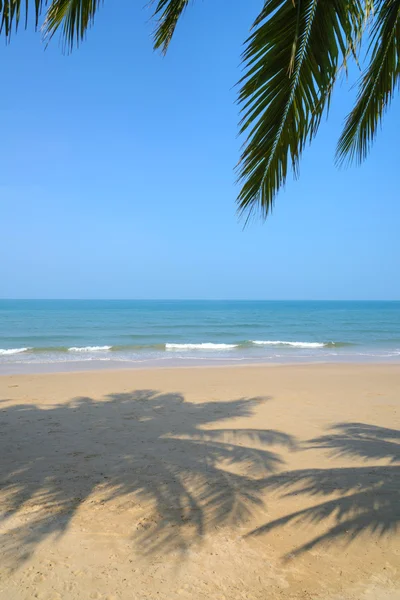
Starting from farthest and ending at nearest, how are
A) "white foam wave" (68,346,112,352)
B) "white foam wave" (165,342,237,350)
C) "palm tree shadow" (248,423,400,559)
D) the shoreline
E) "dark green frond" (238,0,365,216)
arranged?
"white foam wave" (165,342,237,350), "white foam wave" (68,346,112,352), the shoreline, "palm tree shadow" (248,423,400,559), "dark green frond" (238,0,365,216)

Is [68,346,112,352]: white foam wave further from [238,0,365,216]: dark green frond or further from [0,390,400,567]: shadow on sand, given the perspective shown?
[238,0,365,216]: dark green frond

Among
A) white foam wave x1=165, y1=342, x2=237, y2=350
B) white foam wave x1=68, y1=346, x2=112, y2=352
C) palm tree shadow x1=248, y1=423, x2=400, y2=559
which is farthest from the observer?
white foam wave x1=165, y1=342, x2=237, y2=350

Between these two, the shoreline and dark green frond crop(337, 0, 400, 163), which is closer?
dark green frond crop(337, 0, 400, 163)

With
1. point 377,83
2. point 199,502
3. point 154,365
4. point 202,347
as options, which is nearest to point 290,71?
point 377,83

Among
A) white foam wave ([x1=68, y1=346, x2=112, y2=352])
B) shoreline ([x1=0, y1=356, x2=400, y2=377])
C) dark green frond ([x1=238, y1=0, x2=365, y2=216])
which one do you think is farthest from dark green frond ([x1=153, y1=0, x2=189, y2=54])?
white foam wave ([x1=68, y1=346, x2=112, y2=352])

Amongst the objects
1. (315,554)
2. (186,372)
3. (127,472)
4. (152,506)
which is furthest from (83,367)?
(315,554)

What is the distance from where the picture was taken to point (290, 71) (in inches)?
95.4

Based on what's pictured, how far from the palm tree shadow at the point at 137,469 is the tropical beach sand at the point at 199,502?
0.06ft

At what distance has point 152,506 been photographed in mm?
3990

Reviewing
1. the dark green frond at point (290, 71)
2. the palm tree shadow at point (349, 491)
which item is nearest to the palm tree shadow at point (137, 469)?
the palm tree shadow at point (349, 491)

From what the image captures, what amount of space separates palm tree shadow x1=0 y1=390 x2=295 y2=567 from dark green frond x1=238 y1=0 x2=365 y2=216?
9.64ft

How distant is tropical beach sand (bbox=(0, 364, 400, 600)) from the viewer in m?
2.93

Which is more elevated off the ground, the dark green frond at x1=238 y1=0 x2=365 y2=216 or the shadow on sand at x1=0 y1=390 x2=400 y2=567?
the dark green frond at x1=238 y1=0 x2=365 y2=216

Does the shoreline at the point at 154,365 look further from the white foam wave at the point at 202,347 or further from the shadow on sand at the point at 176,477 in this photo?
the shadow on sand at the point at 176,477
